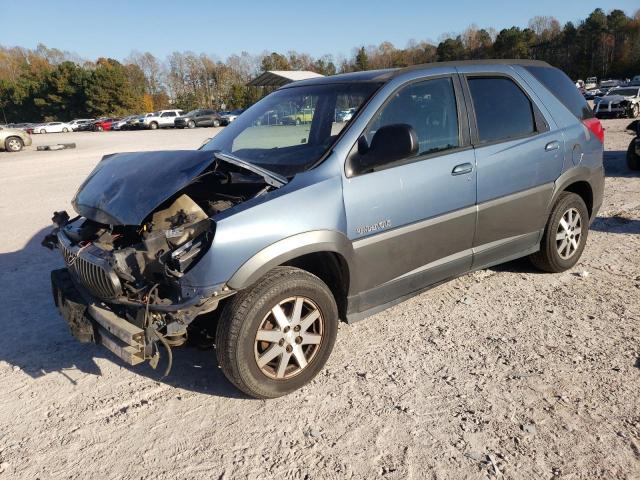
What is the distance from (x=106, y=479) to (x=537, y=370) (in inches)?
104

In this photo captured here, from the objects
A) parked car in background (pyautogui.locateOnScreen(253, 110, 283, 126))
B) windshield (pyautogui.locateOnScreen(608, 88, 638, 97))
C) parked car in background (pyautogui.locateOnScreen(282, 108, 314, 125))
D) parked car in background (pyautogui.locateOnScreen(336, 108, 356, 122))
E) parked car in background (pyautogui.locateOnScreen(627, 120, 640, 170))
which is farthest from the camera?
windshield (pyautogui.locateOnScreen(608, 88, 638, 97))

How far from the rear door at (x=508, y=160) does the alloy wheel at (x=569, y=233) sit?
34cm

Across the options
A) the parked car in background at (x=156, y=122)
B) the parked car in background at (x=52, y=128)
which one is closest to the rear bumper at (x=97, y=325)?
the parked car in background at (x=156, y=122)

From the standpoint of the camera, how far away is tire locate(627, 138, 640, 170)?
9.44 m

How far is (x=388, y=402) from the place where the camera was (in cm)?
294

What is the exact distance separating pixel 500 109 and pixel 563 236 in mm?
1464

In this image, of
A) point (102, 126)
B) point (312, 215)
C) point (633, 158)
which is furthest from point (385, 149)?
point (102, 126)

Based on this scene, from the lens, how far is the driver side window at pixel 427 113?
3420 millimetres

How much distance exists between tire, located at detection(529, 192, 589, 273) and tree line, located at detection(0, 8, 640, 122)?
59.2m

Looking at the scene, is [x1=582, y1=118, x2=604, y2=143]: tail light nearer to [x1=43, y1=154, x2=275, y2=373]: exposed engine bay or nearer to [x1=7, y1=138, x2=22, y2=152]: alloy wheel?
[x1=43, y1=154, x2=275, y2=373]: exposed engine bay

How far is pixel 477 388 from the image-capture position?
3.02 meters

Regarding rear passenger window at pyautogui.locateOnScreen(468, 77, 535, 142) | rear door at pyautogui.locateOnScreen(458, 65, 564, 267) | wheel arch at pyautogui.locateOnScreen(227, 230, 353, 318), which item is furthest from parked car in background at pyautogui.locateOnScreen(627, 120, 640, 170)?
wheel arch at pyautogui.locateOnScreen(227, 230, 353, 318)

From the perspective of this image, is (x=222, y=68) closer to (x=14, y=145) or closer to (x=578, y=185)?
(x=14, y=145)

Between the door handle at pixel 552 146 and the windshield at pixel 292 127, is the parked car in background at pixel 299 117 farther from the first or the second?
the door handle at pixel 552 146
